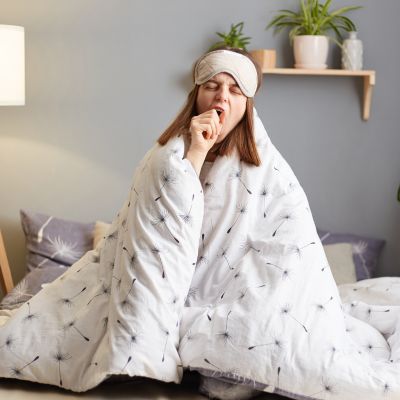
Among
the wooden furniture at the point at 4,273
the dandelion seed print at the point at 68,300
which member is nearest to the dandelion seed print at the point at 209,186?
the dandelion seed print at the point at 68,300

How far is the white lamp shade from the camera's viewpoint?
2900 mm

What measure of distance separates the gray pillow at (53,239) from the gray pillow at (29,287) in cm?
15

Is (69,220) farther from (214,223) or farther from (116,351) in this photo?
(116,351)

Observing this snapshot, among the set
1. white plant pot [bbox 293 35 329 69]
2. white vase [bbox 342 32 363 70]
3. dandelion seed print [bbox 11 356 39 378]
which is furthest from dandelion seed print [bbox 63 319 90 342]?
white vase [bbox 342 32 363 70]

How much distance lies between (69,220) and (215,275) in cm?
137

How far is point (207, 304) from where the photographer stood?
2.12 meters

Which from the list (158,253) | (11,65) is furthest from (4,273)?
(158,253)

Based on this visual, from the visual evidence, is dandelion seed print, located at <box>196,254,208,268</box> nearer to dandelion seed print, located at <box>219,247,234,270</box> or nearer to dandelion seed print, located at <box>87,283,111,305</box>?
dandelion seed print, located at <box>219,247,234,270</box>

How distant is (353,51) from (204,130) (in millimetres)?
1428

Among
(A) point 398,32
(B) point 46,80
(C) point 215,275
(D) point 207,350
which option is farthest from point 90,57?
(D) point 207,350

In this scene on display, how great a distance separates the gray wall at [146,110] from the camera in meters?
3.34

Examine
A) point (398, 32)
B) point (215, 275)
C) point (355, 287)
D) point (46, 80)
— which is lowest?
point (355, 287)

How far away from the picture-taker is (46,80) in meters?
3.34

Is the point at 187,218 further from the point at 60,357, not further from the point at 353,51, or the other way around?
the point at 353,51
